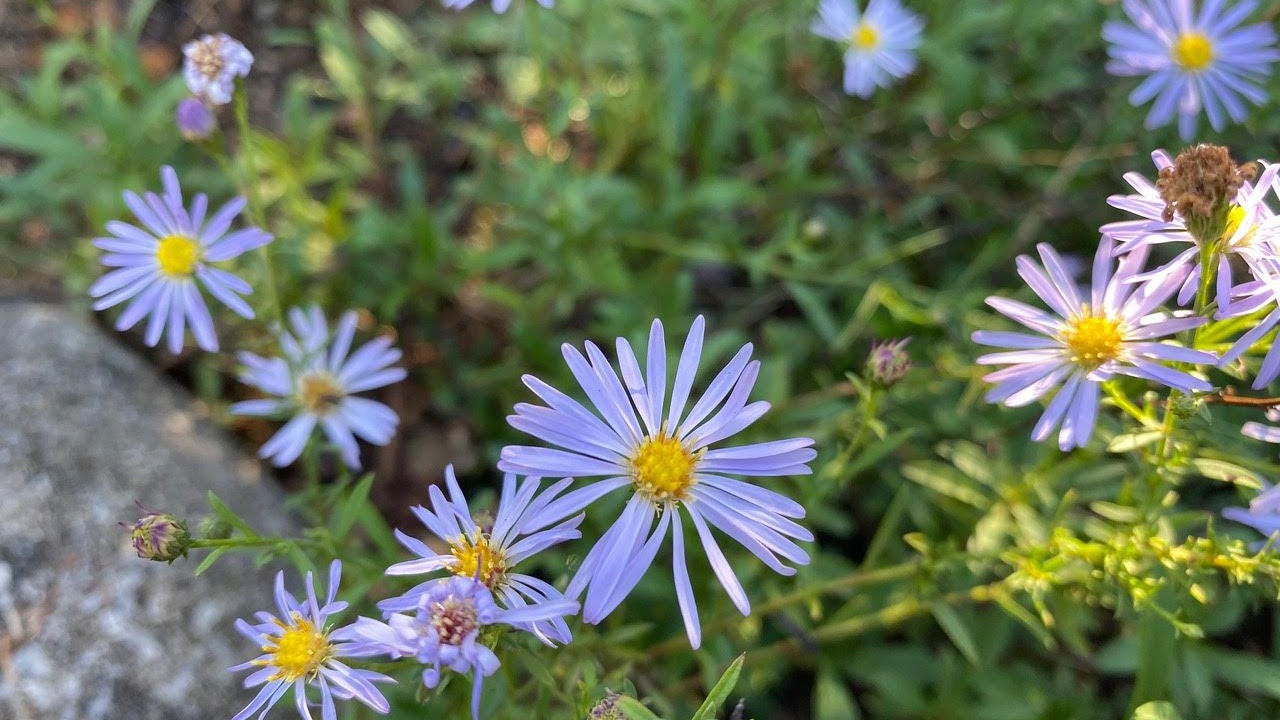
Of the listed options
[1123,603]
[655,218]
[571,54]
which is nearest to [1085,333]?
[1123,603]

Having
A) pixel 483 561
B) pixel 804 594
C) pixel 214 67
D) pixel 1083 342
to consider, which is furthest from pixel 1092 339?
pixel 214 67

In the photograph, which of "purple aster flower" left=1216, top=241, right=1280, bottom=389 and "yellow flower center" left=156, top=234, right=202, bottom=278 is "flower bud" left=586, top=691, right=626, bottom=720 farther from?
"yellow flower center" left=156, top=234, right=202, bottom=278

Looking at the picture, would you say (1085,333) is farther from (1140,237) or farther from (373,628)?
(373,628)

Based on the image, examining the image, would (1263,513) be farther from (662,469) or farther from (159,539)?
(159,539)

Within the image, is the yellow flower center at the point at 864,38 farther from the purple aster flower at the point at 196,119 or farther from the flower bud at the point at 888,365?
the purple aster flower at the point at 196,119

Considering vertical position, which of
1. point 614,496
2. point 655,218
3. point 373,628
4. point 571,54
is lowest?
point 373,628

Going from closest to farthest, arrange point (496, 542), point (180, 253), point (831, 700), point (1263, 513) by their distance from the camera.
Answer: point (1263, 513) → point (496, 542) → point (180, 253) → point (831, 700)
